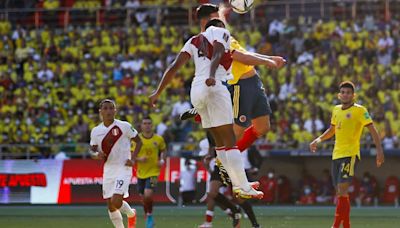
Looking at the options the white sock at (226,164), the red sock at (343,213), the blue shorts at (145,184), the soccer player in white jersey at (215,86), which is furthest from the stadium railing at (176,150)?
the soccer player in white jersey at (215,86)

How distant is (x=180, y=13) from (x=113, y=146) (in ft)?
68.5

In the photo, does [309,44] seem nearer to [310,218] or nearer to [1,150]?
[1,150]

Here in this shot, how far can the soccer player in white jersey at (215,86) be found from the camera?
11.4 meters

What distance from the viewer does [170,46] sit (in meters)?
33.5

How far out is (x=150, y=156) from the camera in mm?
19141

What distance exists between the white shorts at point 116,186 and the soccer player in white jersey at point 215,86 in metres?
3.19

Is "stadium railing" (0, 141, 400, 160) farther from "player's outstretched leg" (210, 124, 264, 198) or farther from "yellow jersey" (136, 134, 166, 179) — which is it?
"player's outstretched leg" (210, 124, 264, 198)

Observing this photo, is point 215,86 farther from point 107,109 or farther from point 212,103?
point 107,109

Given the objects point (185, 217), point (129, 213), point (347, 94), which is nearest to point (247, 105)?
Result: point (347, 94)

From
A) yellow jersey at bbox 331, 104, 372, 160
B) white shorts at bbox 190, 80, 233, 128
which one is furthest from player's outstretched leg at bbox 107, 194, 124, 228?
yellow jersey at bbox 331, 104, 372, 160

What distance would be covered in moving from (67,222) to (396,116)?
41.1ft

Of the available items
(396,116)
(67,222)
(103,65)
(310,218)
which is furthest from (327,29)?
(67,222)

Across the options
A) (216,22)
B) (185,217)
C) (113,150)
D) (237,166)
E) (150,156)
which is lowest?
(185,217)

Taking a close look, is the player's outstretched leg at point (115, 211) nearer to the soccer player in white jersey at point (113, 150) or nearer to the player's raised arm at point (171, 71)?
→ the soccer player in white jersey at point (113, 150)
